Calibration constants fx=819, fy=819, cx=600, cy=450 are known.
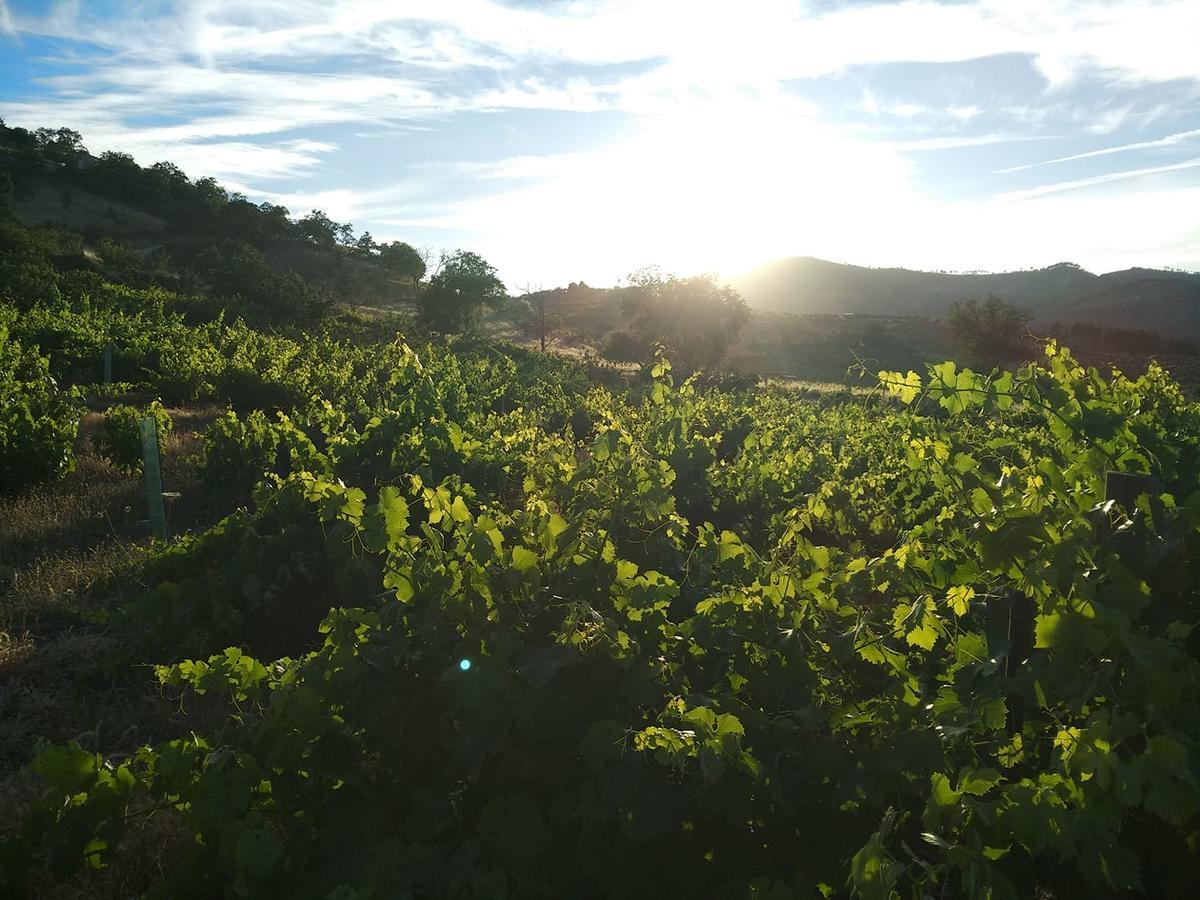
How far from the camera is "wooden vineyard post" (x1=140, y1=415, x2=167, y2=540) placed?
23.5 feet

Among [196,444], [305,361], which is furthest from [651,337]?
[196,444]

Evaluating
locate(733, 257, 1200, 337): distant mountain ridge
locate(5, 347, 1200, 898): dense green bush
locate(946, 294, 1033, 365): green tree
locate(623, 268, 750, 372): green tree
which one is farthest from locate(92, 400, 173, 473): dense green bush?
locate(733, 257, 1200, 337): distant mountain ridge

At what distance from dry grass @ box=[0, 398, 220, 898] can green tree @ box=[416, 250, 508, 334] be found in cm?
3925

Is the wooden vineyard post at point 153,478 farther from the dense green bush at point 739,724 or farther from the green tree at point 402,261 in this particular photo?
the green tree at point 402,261

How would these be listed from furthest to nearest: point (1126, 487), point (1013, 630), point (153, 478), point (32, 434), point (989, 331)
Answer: point (989, 331), point (32, 434), point (153, 478), point (1013, 630), point (1126, 487)

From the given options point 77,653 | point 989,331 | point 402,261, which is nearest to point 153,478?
point 77,653

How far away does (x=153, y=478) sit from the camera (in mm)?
7266

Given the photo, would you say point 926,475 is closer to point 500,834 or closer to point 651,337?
point 500,834

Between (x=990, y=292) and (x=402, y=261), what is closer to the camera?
(x=402, y=261)

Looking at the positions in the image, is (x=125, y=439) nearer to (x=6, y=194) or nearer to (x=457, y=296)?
(x=457, y=296)

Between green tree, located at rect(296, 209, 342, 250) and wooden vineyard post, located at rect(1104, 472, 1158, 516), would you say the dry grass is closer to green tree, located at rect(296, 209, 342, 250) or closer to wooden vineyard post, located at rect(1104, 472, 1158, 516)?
wooden vineyard post, located at rect(1104, 472, 1158, 516)

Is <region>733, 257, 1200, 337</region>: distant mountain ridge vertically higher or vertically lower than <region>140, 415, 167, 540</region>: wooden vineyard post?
higher

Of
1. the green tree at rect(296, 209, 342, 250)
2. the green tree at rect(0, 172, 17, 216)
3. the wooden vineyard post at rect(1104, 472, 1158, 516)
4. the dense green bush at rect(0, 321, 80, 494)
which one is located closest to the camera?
the wooden vineyard post at rect(1104, 472, 1158, 516)

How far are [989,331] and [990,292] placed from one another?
2657 inches
